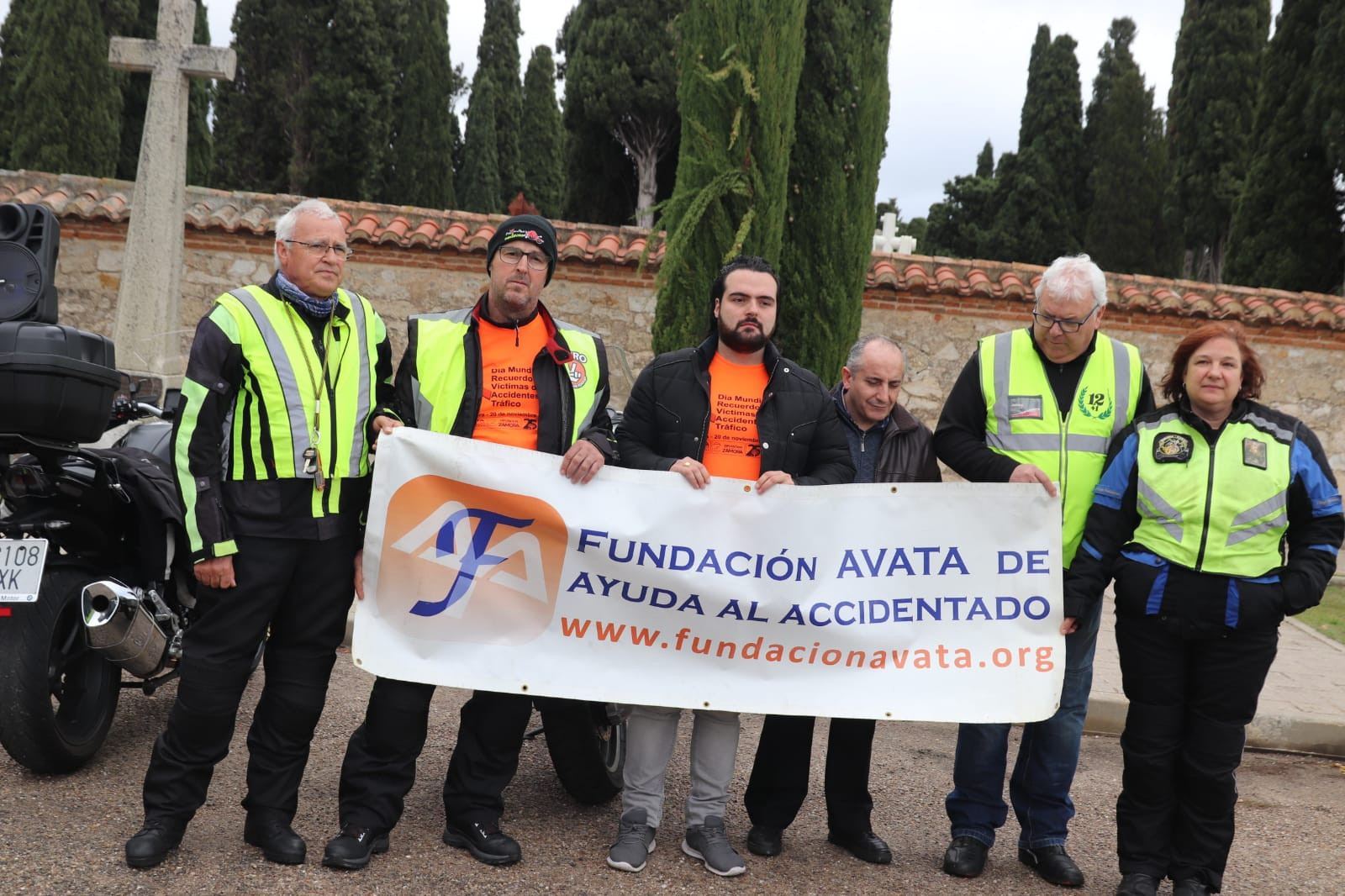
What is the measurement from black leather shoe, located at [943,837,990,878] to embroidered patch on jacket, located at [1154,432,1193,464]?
1.44 metres

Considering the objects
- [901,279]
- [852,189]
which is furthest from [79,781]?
[901,279]

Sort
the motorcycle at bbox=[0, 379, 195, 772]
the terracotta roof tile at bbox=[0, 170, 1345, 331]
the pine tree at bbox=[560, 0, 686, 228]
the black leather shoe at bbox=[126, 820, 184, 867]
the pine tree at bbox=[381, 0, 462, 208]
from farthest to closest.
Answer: the pine tree at bbox=[381, 0, 462, 208]
the pine tree at bbox=[560, 0, 686, 228]
the terracotta roof tile at bbox=[0, 170, 1345, 331]
the motorcycle at bbox=[0, 379, 195, 772]
the black leather shoe at bbox=[126, 820, 184, 867]

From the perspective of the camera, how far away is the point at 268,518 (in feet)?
A: 11.6

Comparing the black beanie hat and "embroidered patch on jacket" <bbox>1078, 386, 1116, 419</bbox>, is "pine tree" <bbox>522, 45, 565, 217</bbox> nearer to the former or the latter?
the black beanie hat

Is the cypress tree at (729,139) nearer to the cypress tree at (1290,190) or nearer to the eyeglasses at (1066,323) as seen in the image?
the eyeglasses at (1066,323)

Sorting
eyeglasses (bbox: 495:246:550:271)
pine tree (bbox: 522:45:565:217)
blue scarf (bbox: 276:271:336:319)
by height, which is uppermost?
pine tree (bbox: 522:45:565:217)

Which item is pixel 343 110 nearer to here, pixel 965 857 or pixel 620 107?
pixel 620 107

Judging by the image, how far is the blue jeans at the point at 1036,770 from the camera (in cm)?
394

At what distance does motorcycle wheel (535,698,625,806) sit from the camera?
13.5ft

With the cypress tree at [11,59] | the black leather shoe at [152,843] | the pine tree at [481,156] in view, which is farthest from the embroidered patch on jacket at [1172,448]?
the pine tree at [481,156]

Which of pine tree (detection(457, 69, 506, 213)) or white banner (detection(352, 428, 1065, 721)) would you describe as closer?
white banner (detection(352, 428, 1065, 721))

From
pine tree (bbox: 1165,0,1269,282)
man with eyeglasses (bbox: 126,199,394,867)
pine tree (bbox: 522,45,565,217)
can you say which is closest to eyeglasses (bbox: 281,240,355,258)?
man with eyeglasses (bbox: 126,199,394,867)

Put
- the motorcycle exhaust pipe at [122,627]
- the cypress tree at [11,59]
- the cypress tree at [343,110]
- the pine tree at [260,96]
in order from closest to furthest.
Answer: the motorcycle exhaust pipe at [122,627] → the cypress tree at [11,59] → the cypress tree at [343,110] → the pine tree at [260,96]

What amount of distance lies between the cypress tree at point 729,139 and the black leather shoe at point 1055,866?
5.03 meters
